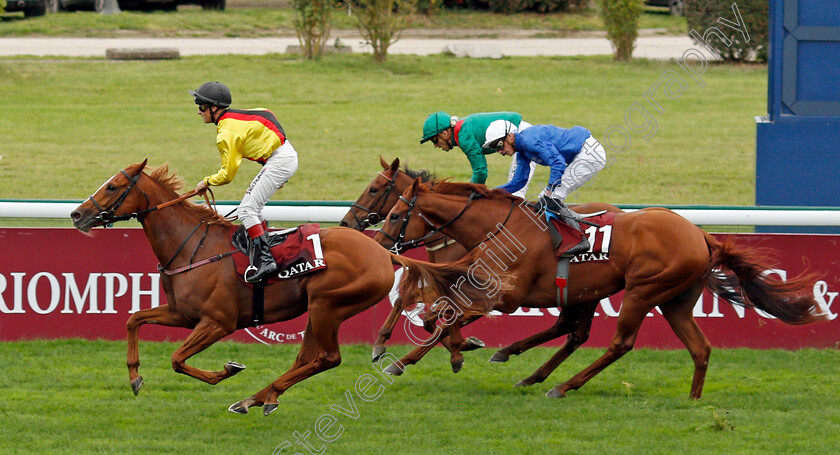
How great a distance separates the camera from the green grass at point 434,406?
18.7 ft

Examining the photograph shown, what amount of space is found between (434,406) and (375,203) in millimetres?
1685

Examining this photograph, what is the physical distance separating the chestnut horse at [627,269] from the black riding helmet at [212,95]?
1330mm

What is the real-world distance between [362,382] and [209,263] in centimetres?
132

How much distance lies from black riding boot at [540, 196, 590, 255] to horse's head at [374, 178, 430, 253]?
31.0 inches

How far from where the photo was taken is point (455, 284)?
6.48 metres

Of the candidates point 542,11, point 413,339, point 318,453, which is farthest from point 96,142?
point 542,11

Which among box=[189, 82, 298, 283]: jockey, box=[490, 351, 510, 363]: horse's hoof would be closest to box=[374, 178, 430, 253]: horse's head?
box=[189, 82, 298, 283]: jockey

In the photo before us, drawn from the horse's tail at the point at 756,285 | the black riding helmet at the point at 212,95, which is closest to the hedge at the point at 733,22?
the horse's tail at the point at 756,285

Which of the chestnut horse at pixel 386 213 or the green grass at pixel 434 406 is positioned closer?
the green grass at pixel 434 406

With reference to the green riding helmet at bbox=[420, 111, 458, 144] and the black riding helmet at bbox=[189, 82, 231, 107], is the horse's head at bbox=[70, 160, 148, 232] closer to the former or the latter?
the black riding helmet at bbox=[189, 82, 231, 107]

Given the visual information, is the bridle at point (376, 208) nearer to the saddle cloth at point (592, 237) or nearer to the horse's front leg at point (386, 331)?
the horse's front leg at point (386, 331)

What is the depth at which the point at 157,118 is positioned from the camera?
A: 1617cm

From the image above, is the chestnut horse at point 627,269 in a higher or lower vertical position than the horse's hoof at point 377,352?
higher

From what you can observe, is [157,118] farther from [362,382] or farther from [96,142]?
[362,382]
